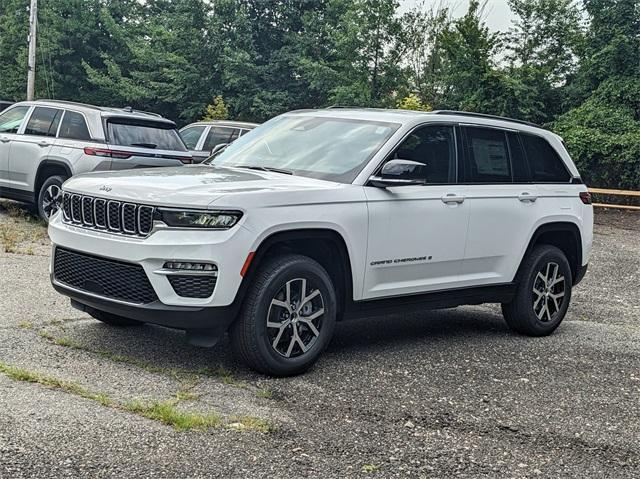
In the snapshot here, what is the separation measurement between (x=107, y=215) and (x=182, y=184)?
53cm

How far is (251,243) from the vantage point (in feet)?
16.7

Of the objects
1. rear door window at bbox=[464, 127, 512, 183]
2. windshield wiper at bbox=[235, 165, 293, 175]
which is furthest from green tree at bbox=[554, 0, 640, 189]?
windshield wiper at bbox=[235, 165, 293, 175]

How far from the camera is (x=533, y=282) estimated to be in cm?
726

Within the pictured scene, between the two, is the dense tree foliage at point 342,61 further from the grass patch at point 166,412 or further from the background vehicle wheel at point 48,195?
the grass patch at point 166,412

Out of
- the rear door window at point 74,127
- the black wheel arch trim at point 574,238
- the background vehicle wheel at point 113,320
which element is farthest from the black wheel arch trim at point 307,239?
the rear door window at point 74,127

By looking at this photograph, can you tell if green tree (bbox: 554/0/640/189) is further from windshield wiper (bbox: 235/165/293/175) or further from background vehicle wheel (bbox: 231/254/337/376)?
background vehicle wheel (bbox: 231/254/337/376)

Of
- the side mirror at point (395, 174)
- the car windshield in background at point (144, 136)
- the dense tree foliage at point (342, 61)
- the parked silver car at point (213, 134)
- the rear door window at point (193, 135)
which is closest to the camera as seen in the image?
the side mirror at point (395, 174)

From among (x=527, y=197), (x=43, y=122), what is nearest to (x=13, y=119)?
(x=43, y=122)

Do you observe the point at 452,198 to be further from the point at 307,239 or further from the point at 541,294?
the point at 541,294

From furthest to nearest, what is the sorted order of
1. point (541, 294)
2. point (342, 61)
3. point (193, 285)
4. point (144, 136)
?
point (342, 61), point (144, 136), point (541, 294), point (193, 285)

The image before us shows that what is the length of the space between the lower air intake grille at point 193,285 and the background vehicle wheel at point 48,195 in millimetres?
7234

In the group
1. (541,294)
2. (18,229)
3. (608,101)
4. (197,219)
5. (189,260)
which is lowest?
Result: (18,229)

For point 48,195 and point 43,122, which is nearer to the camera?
point 48,195

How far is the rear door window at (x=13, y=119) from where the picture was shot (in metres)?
12.4
